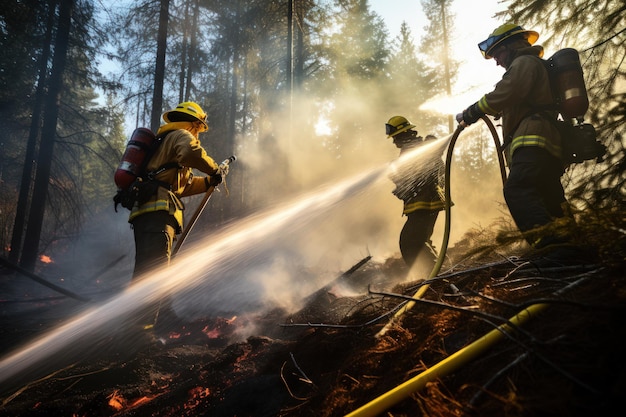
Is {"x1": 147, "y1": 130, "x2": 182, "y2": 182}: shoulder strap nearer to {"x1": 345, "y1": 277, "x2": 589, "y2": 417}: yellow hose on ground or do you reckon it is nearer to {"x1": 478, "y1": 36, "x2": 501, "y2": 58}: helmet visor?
{"x1": 345, "y1": 277, "x2": 589, "y2": 417}: yellow hose on ground

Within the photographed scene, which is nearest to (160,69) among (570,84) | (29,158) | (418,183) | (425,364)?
(29,158)

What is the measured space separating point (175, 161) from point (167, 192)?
0.41 metres

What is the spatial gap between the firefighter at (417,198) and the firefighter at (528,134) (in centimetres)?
164

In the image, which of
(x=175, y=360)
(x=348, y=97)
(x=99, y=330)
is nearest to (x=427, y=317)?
(x=175, y=360)

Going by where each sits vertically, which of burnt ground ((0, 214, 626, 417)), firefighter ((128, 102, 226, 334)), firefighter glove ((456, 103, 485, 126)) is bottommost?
burnt ground ((0, 214, 626, 417))

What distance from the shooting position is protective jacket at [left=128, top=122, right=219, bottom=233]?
3621 millimetres

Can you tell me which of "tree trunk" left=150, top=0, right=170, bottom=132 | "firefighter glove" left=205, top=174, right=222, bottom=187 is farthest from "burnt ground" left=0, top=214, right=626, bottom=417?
"tree trunk" left=150, top=0, right=170, bottom=132

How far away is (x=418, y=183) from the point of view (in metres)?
4.85

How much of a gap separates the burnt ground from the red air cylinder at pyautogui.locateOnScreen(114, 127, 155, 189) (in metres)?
→ 1.82

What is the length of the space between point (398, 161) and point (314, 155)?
13.7m

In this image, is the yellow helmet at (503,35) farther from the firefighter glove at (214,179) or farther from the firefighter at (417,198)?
the firefighter glove at (214,179)

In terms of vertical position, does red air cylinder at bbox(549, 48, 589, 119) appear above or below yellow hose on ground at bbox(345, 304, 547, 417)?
above

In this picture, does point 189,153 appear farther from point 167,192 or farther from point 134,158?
point 134,158

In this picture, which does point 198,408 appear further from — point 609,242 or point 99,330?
point 99,330
